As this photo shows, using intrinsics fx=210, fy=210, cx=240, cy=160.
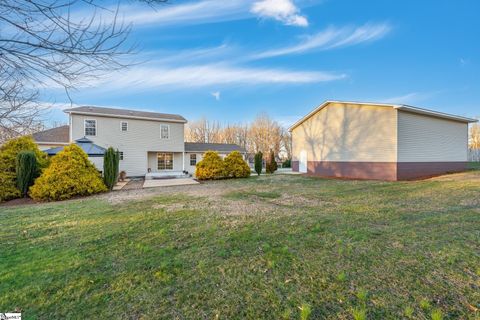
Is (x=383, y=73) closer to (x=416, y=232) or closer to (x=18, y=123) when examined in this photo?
(x=416, y=232)

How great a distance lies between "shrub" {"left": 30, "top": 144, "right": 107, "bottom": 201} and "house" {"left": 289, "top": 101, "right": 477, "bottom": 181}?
50.5 ft

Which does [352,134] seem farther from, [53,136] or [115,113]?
[53,136]

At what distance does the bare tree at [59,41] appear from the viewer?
224 centimetres

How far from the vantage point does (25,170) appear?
30.4ft

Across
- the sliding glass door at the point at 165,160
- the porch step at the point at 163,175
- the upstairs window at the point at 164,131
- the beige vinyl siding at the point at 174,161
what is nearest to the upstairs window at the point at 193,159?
the beige vinyl siding at the point at 174,161

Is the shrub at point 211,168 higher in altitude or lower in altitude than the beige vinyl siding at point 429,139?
lower

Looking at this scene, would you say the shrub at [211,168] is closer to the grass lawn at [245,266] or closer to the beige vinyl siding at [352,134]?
the beige vinyl siding at [352,134]

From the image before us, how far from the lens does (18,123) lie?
3908 millimetres

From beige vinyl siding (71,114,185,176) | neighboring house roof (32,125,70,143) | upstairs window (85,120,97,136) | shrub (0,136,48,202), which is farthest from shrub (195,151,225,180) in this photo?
neighboring house roof (32,125,70,143)

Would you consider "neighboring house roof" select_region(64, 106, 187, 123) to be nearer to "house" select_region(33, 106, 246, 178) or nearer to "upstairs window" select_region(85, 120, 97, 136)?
"house" select_region(33, 106, 246, 178)

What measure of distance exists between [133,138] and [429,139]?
2238cm

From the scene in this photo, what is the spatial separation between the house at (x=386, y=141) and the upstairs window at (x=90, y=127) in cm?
1801

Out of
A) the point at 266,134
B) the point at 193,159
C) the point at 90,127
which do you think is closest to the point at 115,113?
the point at 90,127

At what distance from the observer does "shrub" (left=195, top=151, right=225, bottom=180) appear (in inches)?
593
